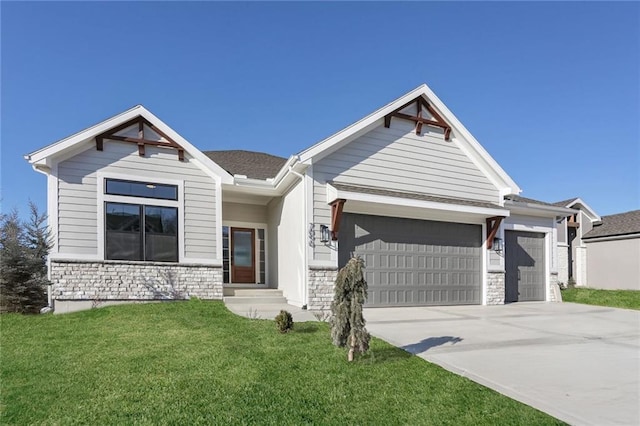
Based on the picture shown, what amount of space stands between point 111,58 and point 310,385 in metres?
11.3

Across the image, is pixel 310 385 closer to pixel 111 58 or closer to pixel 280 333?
pixel 280 333

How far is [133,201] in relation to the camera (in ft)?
32.2

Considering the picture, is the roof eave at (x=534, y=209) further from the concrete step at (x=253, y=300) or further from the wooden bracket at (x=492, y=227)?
the concrete step at (x=253, y=300)

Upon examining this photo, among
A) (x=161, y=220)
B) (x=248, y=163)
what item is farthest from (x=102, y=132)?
(x=248, y=163)

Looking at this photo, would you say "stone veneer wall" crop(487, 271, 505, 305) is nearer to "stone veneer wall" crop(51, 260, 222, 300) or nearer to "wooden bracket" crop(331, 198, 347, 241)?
"wooden bracket" crop(331, 198, 347, 241)

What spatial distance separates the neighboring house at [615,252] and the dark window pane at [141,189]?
75.6 feet

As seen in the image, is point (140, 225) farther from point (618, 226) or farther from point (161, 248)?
point (618, 226)

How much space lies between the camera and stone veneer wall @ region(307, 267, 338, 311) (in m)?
9.81

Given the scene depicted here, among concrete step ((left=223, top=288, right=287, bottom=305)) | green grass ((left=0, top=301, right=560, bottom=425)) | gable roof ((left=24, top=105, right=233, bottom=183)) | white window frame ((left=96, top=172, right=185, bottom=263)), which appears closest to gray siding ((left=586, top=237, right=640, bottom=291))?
concrete step ((left=223, top=288, right=287, bottom=305))

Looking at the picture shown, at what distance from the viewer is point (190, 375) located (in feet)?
15.3

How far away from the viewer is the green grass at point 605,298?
13614 mm

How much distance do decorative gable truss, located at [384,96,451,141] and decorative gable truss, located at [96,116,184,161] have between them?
6550mm

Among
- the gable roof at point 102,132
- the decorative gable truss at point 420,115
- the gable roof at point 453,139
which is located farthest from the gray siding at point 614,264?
the gable roof at point 102,132

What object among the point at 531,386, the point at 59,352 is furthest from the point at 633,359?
the point at 59,352
